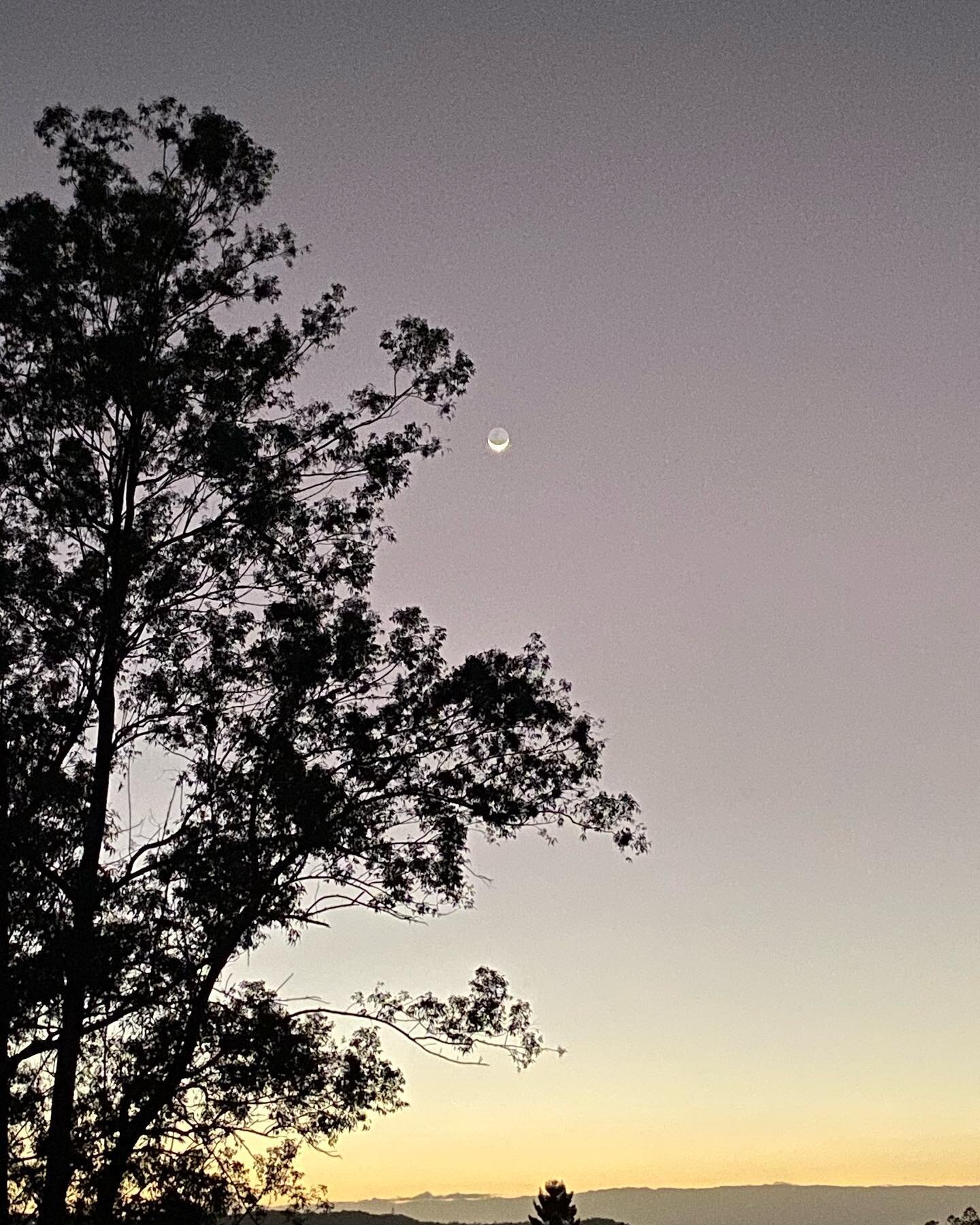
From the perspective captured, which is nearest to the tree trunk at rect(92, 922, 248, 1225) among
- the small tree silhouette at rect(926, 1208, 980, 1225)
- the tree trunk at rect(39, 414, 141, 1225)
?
the tree trunk at rect(39, 414, 141, 1225)

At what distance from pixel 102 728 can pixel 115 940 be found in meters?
3.21

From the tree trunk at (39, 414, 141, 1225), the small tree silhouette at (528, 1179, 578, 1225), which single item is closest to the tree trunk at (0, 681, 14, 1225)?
the tree trunk at (39, 414, 141, 1225)

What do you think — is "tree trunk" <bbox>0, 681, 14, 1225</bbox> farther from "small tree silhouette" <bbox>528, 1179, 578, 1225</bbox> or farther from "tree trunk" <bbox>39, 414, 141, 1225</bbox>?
"small tree silhouette" <bbox>528, 1179, 578, 1225</bbox>

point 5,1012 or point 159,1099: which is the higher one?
point 5,1012

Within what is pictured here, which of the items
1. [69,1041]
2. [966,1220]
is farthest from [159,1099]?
[966,1220]

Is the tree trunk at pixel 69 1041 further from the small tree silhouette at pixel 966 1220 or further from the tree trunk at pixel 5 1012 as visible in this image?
the small tree silhouette at pixel 966 1220

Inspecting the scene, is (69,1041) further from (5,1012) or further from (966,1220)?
(966,1220)

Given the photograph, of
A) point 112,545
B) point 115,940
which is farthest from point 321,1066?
point 112,545

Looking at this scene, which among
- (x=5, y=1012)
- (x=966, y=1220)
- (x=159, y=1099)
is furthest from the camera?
(x=966, y=1220)

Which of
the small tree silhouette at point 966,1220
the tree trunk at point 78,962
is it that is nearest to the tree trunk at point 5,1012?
the tree trunk at point 78,962

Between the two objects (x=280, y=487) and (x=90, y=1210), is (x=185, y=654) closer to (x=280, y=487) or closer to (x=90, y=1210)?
(x=280, y=487)

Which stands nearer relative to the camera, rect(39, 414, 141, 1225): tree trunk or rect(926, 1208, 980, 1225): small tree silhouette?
rect(39, 414, 141, 1225): tree trunk

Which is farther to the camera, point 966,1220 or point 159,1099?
point 966,1220

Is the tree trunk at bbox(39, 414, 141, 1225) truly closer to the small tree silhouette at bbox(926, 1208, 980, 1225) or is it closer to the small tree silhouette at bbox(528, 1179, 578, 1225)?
the small tree silhouette at bbox(528, 1179, 578, 1225)
